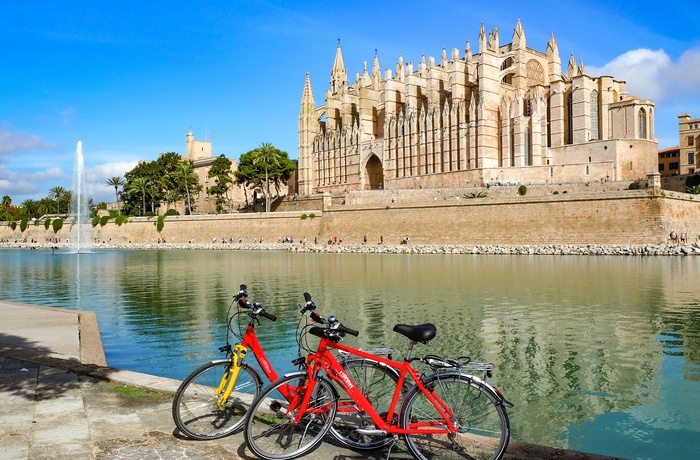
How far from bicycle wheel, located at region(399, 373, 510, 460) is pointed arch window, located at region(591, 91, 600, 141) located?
4789 centimetres

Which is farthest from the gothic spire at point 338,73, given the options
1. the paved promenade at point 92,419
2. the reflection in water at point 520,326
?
the paved promenade at point 92,419

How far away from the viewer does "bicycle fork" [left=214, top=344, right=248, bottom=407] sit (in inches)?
181

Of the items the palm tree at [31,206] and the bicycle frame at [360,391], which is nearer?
the bicycle frame at [360,391]

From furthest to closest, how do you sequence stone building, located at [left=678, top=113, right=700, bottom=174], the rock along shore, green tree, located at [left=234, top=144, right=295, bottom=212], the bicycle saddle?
green tree, located at [left=234, top=144, right=295, bottom=212]
stone building, located at [left=678, top=113, right=700, bottom=174]
the rock along shore
the bicycle saddle

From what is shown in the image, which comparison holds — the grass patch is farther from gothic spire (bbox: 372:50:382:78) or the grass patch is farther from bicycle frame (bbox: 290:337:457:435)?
gothic spire (bbox: 372:50:382:78)

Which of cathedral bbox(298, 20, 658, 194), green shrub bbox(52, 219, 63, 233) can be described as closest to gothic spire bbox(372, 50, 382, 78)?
→ cathedral bbox(298, 20, 658, 194)

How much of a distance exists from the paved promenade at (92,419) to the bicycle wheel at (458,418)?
0.16 metres

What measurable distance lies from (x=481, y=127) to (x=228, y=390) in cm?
4835

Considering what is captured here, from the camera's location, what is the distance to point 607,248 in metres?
32.6

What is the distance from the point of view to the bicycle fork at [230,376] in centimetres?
461

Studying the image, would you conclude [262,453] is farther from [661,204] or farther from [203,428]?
[661,204]

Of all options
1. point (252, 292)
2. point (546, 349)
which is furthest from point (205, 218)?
point (546, 349)

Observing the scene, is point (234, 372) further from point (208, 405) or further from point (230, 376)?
point (208, 405)

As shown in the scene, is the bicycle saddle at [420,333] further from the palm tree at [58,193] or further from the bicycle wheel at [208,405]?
the palm tree at [58,193]
